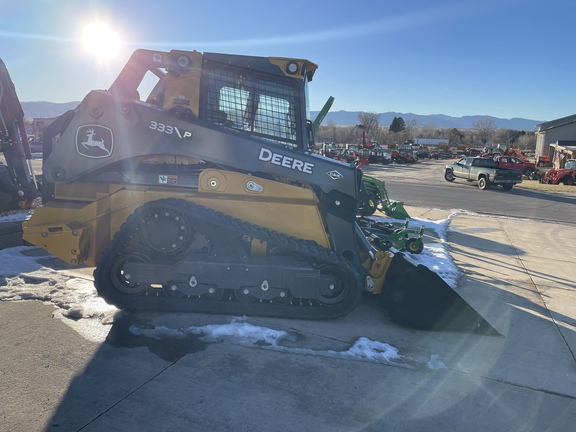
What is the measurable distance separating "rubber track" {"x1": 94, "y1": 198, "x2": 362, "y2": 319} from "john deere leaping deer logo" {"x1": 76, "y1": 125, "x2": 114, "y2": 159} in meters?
0.85

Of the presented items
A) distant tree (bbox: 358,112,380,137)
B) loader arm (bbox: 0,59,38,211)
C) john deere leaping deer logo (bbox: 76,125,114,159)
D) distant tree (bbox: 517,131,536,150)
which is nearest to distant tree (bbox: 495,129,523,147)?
distant tree (bbox: 517,131,536,150)

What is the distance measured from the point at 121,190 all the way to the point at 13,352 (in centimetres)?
187

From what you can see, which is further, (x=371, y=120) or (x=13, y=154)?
(x=371, y=120)

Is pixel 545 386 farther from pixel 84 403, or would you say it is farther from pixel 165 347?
pixel 84 403

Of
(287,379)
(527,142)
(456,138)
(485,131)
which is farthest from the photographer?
(485,131)

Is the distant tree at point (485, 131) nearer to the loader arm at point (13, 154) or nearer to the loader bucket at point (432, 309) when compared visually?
the loader arm at point (13, 154)

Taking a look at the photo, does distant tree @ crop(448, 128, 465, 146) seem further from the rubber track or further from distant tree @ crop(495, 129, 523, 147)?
the rubber track

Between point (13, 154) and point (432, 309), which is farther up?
point (13, 154)

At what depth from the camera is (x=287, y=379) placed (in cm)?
350

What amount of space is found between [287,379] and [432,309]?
200 centimetres

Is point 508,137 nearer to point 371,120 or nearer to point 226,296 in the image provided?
point 371,120

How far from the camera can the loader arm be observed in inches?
289

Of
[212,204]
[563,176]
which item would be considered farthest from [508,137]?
[212,204]

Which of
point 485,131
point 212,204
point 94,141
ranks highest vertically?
point 485,131
